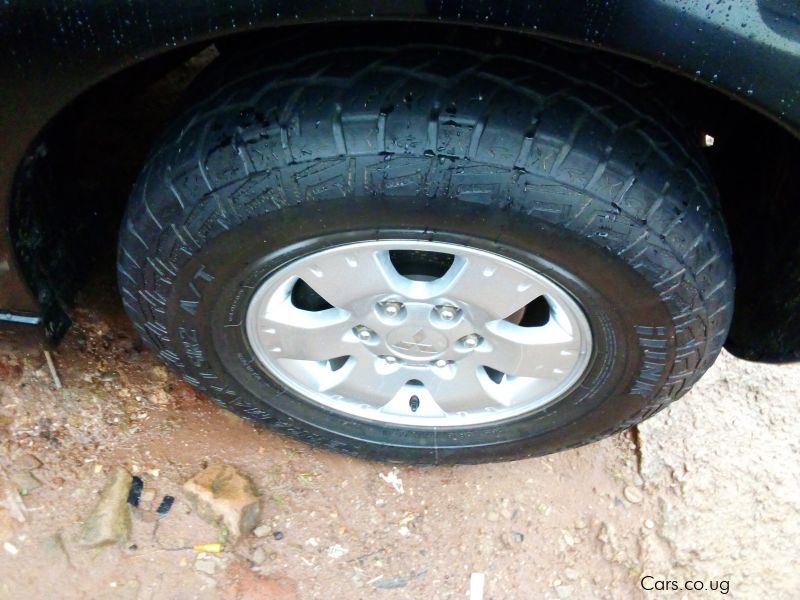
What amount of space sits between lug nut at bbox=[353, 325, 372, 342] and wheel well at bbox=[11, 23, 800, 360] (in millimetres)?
A: 727

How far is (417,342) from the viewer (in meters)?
2.11

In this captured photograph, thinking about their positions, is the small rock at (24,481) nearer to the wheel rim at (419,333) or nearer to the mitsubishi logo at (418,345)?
the wheel rim at (419,333)

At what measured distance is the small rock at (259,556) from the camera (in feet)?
7.64

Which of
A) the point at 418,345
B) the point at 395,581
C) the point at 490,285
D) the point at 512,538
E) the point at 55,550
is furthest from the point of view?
the point at 512,538

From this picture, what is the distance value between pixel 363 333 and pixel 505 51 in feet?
2.69

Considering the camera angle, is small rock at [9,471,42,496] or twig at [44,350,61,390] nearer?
small rock at [9,471,42,496]

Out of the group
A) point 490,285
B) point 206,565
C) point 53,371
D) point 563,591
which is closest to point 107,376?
point 53,371

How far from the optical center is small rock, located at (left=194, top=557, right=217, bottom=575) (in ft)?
7.50

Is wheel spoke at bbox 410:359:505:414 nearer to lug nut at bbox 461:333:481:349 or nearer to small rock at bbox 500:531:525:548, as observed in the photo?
lug nut at bbox 461:333:481:349

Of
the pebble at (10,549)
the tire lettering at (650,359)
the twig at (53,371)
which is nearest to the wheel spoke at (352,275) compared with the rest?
the tire lettering at (650,359)

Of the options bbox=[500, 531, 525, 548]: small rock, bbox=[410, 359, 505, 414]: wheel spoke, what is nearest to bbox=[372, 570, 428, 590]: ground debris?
bbox=[500, 531, 525, 548]: small rock

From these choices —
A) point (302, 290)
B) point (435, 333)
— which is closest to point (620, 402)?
point (435, 333)

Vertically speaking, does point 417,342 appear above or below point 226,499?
above

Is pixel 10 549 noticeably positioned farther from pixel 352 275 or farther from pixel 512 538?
pixel 512 538
